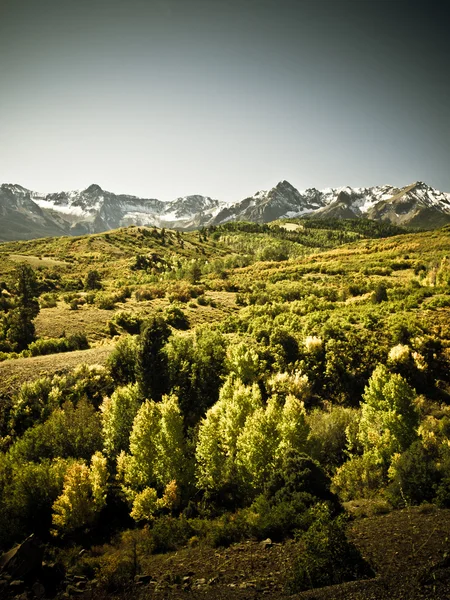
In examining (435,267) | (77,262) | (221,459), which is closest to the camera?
(221,459)

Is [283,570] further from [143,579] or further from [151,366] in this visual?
[151,366]

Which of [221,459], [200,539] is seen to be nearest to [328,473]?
[221,459]

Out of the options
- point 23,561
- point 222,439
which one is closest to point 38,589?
point 23,561

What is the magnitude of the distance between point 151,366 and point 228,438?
343 inches

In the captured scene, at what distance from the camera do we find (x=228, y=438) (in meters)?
18.6

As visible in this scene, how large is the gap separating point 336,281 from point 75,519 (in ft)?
162

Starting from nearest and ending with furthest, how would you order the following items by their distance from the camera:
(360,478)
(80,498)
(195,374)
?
1. (80,498)
2. (360,478)
3. (195,374)

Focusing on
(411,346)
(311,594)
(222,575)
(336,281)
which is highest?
(336,281)

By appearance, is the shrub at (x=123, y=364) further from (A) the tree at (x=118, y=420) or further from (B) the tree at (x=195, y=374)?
(A) the tree at (x=118, y=420)

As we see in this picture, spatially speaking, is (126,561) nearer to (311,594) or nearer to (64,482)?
(64,482)

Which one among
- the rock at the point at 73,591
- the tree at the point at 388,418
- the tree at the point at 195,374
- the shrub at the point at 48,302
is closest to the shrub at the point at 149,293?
the shrub at the point at 48,302

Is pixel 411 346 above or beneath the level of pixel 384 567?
above

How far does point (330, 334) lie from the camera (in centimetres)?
2925

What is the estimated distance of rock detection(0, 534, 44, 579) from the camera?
13.3 m
